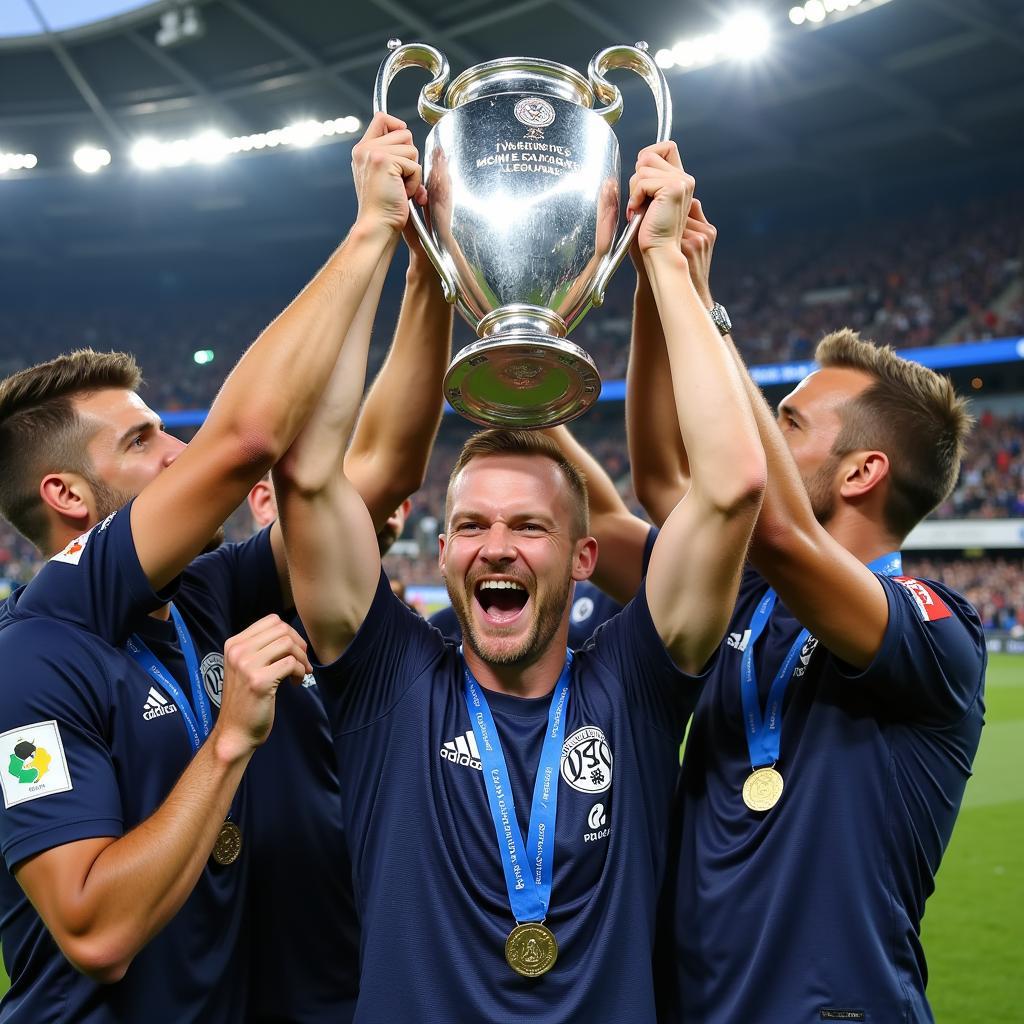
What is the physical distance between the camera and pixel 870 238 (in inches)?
1113

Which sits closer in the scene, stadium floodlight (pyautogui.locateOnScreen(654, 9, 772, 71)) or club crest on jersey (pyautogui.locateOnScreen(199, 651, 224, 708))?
club crest on jersey (pyautogui.locateOnScreen(199, 651, 224, 708))

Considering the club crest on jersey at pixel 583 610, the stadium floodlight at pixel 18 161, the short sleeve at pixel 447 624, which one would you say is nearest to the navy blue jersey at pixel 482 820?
the short sleeve at pixel 447 624

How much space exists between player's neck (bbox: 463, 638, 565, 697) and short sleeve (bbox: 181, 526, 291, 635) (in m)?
0.67

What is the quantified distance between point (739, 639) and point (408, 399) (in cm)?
94

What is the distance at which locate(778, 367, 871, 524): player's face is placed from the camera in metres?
2.41

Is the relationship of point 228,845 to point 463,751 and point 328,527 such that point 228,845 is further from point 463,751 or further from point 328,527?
point 328,527

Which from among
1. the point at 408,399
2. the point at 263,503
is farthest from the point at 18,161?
the point at 408,399

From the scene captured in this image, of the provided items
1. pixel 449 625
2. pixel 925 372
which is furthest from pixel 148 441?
pixel 449 625

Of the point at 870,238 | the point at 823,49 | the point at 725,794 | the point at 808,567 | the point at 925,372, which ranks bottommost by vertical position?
the point at 725,794

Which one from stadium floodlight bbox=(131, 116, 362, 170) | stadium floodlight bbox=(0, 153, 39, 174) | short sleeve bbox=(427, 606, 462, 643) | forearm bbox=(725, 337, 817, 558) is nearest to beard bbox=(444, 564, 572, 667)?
forearm bbox=(725, 337, 817, 558)

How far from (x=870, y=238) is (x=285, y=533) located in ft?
95.5

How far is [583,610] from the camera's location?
5254 millimetres

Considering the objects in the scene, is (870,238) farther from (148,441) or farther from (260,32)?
(148,441)

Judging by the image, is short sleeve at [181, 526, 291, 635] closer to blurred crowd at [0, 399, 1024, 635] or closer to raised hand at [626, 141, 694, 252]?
raised hand at [626, 141, 694, 252]
